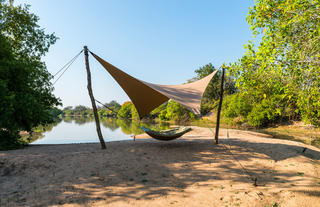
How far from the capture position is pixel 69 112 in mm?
96375

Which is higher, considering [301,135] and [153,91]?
[153,91]

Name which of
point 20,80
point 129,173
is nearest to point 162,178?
point 129,173

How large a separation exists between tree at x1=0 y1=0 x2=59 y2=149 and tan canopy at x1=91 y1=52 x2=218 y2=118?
2879mm

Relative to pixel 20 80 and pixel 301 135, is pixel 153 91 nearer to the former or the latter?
pixel 20 80

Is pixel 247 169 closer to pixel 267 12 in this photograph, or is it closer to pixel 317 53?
pixel 317 53

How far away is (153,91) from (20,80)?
4516 mm

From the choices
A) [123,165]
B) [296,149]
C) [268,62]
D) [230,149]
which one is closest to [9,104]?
[123,165]

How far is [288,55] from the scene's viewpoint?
3.39 m

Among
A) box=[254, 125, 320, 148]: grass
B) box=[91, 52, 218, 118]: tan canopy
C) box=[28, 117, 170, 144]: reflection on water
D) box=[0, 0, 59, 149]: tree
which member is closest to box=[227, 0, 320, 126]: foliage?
box=[91, 52, 218, 118]: tan canopy

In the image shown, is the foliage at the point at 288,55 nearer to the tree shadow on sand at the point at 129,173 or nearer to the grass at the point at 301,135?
the tree shadow on sand at the point at 129,173

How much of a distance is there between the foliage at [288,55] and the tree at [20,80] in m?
6.25

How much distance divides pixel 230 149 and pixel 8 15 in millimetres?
10473

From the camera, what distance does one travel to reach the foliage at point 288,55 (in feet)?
9.48

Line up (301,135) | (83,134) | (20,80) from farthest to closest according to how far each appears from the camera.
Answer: (83,134)
(301,135)
(20,80)
